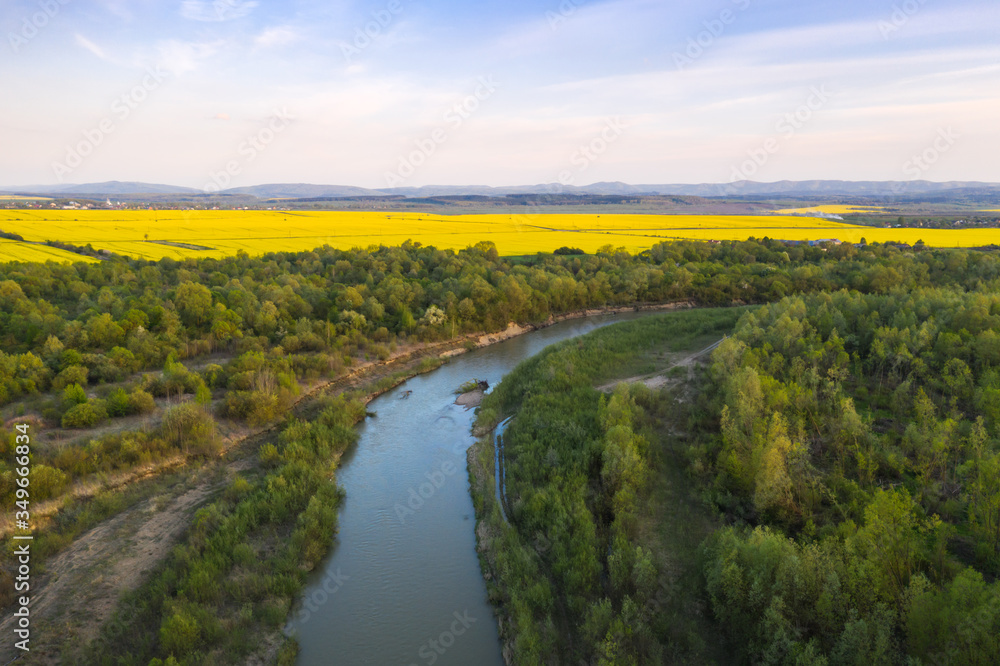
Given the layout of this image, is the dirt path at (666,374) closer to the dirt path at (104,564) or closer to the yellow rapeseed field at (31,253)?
the dirt path at (104,564)

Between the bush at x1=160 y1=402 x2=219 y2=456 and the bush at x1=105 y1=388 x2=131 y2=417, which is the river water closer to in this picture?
the bush at x1=160 y1=402 x2=219 y2=456

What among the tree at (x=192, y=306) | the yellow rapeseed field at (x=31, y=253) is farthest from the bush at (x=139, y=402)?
the yellow rapeseed field at (x=31, y=253)

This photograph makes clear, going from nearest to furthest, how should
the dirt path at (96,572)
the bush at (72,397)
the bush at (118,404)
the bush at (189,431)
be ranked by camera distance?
1. the dirt path at (96,572)
2. the bush at (189,431)
3. the bush at (72,397)
4. the bush at (118,404)

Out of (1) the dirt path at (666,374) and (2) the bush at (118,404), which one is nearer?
(2) the bush at (118,404)

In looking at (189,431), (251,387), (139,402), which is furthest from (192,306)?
(189,431)

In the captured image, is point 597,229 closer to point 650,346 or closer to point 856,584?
point 650,346

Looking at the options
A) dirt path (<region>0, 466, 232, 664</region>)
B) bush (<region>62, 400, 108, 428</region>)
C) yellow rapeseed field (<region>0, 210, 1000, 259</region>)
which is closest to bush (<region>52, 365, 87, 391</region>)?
bush (<region>62, 400, 108, 428</region>)
